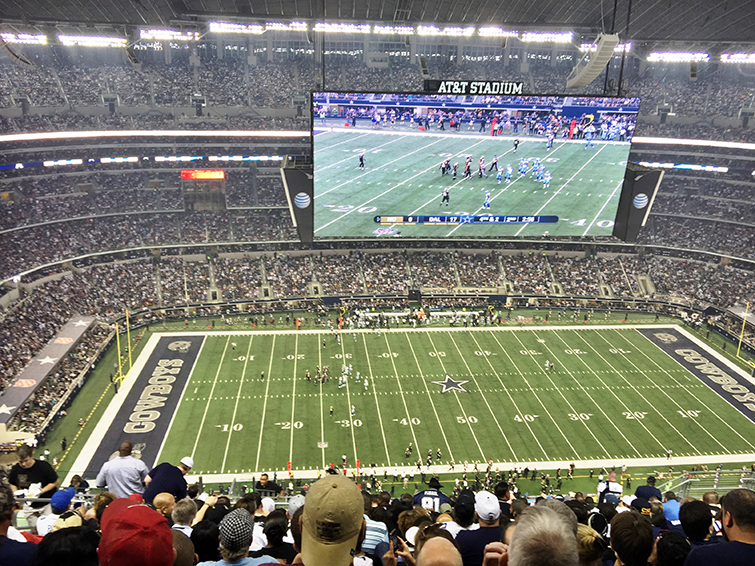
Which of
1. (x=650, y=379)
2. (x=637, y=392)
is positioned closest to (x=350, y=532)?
(x=637, y=392)

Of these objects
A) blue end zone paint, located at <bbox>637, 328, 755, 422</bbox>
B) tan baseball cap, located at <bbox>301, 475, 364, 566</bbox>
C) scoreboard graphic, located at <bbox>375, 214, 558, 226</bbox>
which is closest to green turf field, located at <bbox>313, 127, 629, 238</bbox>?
scoreboard graphic, located at <bbox>375, 214, 558, 226</bbox>

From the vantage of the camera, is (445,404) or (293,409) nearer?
(293,409)

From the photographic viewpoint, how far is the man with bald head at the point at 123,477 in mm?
10367

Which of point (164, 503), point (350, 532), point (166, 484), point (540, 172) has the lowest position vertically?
point (166, 484)

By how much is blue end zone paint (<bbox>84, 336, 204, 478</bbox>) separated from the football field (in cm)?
39

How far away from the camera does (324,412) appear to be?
35.2 metres

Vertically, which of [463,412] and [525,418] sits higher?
[463,412]

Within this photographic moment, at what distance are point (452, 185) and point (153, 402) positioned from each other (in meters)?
23.6

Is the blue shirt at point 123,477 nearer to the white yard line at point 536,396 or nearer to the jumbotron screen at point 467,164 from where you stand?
the white yard line at point 536,396

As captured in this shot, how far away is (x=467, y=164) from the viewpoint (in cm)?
4319

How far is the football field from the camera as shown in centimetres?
3198

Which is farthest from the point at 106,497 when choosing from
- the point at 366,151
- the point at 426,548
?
the point at 366,151

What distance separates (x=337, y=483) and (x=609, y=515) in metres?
8.38

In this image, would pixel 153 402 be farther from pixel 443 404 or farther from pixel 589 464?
pixel 589 464
